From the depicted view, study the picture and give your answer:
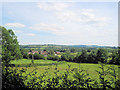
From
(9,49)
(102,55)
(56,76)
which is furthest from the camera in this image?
(9,49)

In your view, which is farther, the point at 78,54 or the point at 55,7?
the point at 55,7

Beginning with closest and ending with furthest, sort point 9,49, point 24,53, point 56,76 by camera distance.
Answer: point 56,76 < point 24,53 < point 9,49

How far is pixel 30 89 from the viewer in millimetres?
1874

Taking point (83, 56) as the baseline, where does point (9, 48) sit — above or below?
above

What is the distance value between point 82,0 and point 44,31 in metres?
0.79

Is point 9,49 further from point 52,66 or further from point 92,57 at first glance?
point 92,57

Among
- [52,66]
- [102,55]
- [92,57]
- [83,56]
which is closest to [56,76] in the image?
[52,66]

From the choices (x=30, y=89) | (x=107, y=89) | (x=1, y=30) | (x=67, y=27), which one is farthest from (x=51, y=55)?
(x=1, y=30)

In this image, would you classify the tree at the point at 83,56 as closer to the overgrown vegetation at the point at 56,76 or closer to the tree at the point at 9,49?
the overgrown vegetation at the point at 56,76

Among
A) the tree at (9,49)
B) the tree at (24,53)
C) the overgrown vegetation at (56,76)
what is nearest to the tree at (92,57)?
the overgrown vegetation at (56,76)

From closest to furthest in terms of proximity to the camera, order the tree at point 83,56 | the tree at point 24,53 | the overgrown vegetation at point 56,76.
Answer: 1. the overgrown vegetation at point 56,76
2. the tree at point 83,56
3. the tree at point 24,53

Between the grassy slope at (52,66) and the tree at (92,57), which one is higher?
the tree at (92,57)

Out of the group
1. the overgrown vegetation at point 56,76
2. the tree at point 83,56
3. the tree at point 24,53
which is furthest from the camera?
the tree at point 24,53

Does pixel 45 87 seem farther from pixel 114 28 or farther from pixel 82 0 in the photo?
pixel 82 0
